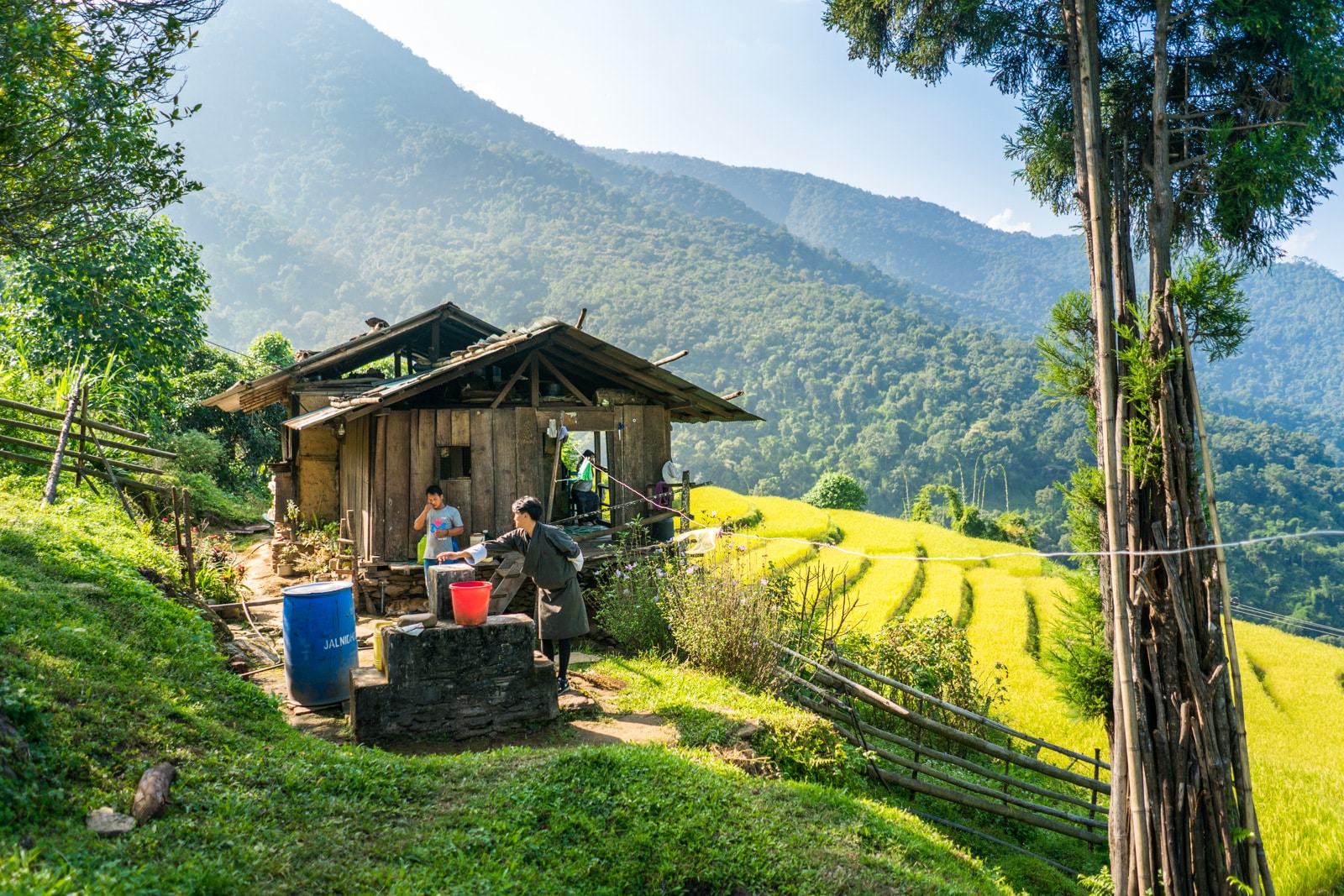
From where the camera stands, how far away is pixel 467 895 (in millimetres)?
3363

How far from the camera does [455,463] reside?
10703 millimetres

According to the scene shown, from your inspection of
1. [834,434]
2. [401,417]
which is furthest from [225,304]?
[401,417]

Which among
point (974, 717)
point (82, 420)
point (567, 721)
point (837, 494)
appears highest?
point (82, 420)

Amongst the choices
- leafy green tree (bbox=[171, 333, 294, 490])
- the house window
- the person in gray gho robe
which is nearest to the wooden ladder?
the house window

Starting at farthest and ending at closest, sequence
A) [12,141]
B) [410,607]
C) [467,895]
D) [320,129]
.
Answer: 1. [320,129]
2. [410,607]
3. [12,141]
4. [467,895]

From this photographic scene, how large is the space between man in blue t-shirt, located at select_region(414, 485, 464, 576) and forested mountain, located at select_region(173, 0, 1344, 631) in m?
7.14

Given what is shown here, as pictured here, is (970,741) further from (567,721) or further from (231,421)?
(231,421)

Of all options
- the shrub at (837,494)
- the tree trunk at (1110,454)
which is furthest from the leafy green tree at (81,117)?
the shrub at (837,494)

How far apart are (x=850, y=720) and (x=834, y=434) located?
2088 inches

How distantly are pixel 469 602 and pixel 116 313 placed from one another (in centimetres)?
1420

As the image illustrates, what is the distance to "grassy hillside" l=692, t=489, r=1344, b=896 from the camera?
5922 mm

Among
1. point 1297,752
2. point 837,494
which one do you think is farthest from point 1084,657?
point 837,494

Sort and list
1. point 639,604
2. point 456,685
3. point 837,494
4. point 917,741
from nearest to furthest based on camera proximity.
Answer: point 456,685 < point 917,741 < point 639,604 < point 837,494

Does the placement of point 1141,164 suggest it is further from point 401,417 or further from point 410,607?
point 410,607
